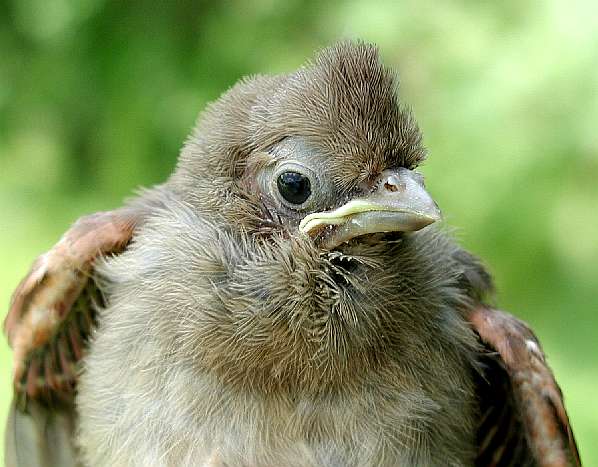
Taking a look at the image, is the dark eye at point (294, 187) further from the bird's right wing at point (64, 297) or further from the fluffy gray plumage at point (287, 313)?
the bird's right wing at point (64, 297)

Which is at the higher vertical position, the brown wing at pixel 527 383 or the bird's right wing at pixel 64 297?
the bird's right wing at pixel 64 297

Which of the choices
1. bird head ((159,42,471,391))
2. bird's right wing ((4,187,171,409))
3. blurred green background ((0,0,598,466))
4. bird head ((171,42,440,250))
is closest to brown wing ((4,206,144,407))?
bird's right wing ((4,187,171,409))

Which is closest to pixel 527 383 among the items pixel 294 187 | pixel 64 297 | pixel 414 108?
pixel 294 187

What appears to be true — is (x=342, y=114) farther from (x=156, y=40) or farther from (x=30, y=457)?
(x=156, y=40)

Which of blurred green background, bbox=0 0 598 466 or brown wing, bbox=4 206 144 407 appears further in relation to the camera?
blurred green background, bbox=0 0 598 466

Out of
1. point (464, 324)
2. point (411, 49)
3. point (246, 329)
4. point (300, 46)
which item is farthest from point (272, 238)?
point (300, 46)

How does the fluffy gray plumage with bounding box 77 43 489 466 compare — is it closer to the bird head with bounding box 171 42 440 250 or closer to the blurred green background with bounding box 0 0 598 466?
the bird head with bounding box 171 42 440 250

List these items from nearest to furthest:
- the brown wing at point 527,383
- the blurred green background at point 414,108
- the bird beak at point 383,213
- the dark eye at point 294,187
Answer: the bird beak at point 383,213, the dark eye at point 294,187, the brown wing at point 527,383, the blurred green background at point 414,108

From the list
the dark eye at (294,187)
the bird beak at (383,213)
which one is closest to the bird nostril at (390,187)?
the bird beak at (383,213)

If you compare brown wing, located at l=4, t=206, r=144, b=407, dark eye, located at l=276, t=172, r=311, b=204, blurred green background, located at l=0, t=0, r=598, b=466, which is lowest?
brown wing, located at l=4, t=206, r=144, b=407
